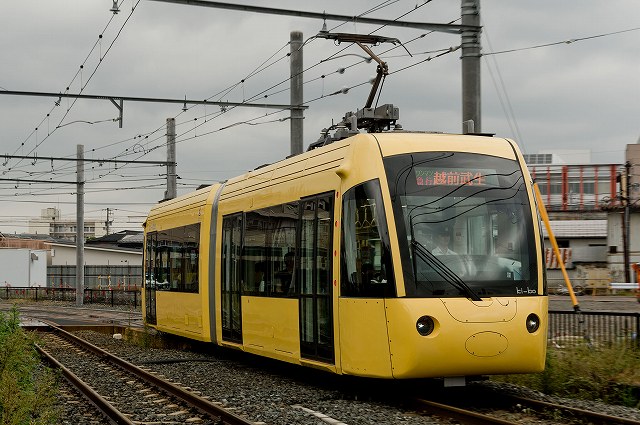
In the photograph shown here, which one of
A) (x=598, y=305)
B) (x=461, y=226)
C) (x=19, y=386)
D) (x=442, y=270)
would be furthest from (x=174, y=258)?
(x=598, y=305)

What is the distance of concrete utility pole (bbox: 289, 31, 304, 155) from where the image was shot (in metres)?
22.4

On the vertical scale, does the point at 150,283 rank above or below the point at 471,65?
below

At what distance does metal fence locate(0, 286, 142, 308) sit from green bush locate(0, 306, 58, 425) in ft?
115

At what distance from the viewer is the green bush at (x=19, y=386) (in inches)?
360

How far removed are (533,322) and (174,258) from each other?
39.2 ft

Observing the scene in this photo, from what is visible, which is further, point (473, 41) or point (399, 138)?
point (473, 41)

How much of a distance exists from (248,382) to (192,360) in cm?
433

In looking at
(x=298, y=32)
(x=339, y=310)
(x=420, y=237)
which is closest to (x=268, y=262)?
(x=339, y=310)

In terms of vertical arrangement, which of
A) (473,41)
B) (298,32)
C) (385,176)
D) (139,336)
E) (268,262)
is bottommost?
(139,336)

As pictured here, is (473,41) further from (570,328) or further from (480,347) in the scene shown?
(480,347)

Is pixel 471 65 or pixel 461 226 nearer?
pixel 461 226

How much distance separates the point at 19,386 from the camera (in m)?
10.7

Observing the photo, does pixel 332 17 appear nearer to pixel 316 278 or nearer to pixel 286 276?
pixel 286 276

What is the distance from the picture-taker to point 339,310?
11984 mm
